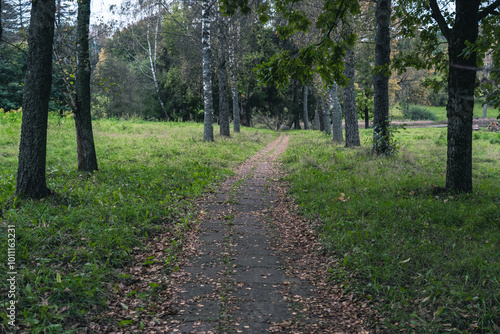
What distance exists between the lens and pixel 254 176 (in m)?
11.4

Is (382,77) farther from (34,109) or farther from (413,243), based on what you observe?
(34,109)

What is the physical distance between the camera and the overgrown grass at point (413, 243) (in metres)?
3.71

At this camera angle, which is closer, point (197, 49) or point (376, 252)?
point (376, 252)

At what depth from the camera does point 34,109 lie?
20.7ft

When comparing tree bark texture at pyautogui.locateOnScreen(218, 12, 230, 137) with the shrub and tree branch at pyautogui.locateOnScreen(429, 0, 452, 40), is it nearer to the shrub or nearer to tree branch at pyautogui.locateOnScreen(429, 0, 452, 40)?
tree branch at pyautogui.locateOnScreen(429, 0, 452, 40)

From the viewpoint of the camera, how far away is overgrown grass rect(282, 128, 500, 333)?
12.2 ft

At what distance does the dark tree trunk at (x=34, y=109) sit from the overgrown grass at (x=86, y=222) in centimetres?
37

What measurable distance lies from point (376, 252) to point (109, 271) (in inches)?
147

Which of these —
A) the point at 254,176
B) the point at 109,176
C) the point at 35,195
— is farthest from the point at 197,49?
the point at 35,195

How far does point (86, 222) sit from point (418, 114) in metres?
56.0

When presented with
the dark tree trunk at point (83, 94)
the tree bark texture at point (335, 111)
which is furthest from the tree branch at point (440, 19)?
the tree bark texture at point (335, 111)

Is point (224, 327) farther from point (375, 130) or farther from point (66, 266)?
point (375, 130)

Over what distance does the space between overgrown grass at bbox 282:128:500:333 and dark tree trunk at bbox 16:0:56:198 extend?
5446 mm

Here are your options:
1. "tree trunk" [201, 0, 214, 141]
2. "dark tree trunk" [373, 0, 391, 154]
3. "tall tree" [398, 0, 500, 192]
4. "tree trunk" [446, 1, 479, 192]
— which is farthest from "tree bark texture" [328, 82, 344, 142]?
"tree trunk" [446, 1, 479, 192]
